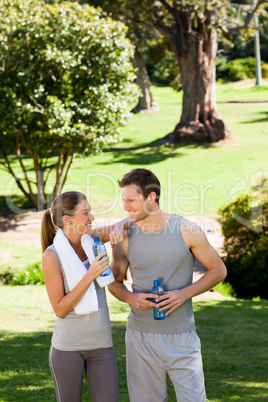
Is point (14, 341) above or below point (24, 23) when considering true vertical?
below

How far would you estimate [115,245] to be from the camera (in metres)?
3.64

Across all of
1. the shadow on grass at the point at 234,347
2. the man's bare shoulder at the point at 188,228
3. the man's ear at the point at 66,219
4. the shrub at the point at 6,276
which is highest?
the man's ear at the point at 66,219

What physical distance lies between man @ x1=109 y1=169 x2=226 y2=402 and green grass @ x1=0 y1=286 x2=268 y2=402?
7.31ft

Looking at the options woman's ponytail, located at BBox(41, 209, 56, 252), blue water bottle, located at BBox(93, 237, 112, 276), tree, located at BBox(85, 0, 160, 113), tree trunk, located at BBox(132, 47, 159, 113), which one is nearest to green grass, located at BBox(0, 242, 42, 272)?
Answer: woman's ponytail, located at BBox(41, 209, 56, 252)

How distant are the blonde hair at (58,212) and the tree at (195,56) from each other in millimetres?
21345

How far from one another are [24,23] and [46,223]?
13.6 meters

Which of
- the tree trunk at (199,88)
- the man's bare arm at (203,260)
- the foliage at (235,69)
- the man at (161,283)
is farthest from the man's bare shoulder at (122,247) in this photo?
the foliage at (235,69)

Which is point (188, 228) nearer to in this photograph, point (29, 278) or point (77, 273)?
point (77, 273)

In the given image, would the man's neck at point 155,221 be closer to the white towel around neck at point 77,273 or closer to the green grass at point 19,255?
the white towel around neck at point 77,273

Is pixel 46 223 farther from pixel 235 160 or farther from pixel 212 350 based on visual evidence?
pixel 235 160

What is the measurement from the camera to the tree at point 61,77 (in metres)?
16.1

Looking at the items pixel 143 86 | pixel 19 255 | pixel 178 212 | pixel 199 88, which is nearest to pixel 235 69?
pixel 143 86

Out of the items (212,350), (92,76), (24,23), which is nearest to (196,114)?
(92,76)

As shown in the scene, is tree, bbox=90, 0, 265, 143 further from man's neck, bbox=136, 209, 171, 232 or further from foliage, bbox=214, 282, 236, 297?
man's neck, bbox=136, 209, 171, 232
